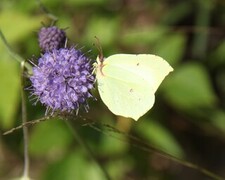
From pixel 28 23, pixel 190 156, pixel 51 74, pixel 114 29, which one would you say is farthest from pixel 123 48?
pixel 51 74

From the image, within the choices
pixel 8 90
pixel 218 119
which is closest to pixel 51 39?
pixel 8 90

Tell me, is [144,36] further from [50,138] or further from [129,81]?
[129,81]

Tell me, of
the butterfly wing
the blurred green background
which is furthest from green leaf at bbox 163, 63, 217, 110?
the butterfly wing

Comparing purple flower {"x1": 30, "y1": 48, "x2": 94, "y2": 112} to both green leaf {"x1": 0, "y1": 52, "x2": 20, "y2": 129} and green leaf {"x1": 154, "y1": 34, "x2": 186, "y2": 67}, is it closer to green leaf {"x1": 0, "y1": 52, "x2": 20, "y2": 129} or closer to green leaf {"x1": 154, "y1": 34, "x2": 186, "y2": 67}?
green leaf {"x1": 0, "y1": 52, "x2": 20, "y2": 129}

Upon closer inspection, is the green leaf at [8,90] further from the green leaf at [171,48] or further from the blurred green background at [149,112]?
the green leaf at [171,48]

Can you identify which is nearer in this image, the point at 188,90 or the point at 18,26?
the point at 18,26
